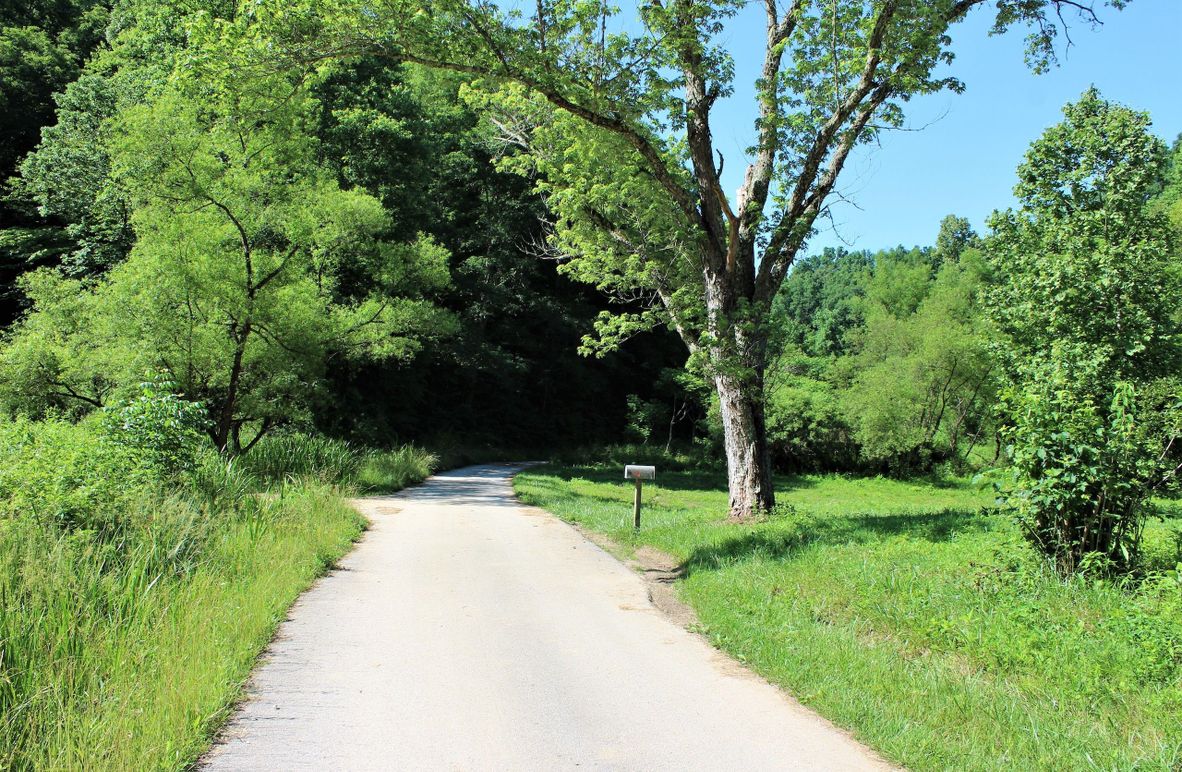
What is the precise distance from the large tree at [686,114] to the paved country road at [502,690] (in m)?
4.85

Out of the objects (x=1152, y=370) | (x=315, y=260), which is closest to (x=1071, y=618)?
(x=1152, y=370)

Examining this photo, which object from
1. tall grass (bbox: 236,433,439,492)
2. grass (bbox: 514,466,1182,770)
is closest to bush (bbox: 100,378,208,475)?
tall grass (bbox: 236,433,439,492)

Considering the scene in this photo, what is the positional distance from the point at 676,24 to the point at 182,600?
9.36 m

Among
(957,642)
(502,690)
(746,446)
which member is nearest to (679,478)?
(746,446)

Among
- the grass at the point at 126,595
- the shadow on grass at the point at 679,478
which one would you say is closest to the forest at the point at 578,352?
the grass at the point at 126,595

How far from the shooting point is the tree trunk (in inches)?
436

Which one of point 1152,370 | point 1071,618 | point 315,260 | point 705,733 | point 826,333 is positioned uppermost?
point 826,333

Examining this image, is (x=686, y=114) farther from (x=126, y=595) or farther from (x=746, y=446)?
(x=126, y=595)

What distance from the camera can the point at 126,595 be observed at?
5090mm

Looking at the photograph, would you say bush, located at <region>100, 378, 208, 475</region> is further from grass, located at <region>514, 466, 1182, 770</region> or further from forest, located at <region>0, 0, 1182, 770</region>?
grass, located at <region>514, 466, 1182, 770</region>

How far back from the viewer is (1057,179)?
19.5 meters

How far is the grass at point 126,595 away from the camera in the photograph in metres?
3.54

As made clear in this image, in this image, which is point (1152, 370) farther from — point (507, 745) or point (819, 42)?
point (507, 745)

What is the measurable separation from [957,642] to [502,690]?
11.3ft
